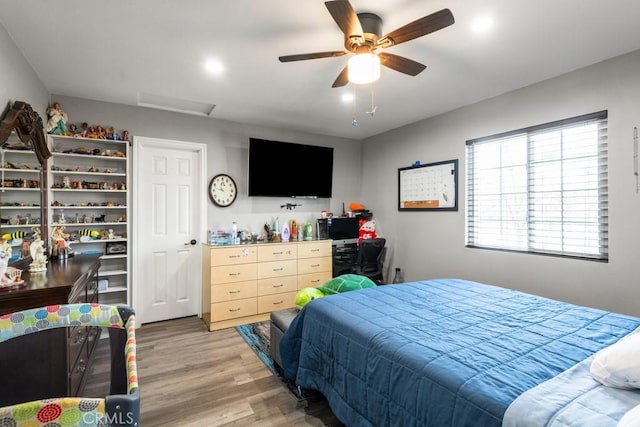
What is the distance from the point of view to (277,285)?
388cm

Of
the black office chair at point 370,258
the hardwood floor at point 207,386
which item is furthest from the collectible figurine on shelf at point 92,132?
the black office chair at point 370,258

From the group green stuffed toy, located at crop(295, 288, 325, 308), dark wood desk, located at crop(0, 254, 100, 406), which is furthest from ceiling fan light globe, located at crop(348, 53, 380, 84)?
dark wood desk, located at crop(0, 254, 100, 406)

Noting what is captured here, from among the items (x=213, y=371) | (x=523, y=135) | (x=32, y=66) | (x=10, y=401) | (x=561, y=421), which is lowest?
(x=213, y=371)

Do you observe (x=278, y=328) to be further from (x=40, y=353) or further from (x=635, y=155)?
(x=635, y=155)

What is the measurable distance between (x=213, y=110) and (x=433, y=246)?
319cm

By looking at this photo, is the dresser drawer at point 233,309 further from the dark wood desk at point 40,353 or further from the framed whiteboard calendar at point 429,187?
the framed whiteboard calendar at point 429,187

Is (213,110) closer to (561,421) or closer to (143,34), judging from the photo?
(143,34)

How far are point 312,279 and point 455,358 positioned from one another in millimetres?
2950

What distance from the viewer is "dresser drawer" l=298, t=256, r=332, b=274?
406cm

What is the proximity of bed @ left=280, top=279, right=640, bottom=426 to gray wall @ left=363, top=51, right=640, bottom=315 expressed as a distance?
2.78ft

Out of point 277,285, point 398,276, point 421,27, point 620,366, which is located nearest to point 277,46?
point 421,27

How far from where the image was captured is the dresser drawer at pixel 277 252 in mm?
3762

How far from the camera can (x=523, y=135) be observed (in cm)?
305

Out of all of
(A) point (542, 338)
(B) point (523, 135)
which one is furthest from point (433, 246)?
(A) point (542, 338)
